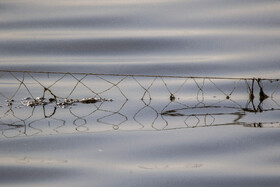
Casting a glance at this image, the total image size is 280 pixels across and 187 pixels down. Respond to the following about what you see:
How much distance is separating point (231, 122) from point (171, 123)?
401 millimetres

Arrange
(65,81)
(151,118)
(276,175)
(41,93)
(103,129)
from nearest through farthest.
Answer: (276,175)
(103,129)
(151,118)
(41,93)
(65,81)

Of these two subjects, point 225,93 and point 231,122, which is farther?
point 225,93

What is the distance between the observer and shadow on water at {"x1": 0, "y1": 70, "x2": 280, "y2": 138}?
4188mm

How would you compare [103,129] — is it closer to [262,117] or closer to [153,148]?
[153,148]

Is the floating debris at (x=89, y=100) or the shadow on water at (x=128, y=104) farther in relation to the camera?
the floating debris at (x=89, y=100)

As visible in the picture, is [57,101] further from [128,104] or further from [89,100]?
[128,104]

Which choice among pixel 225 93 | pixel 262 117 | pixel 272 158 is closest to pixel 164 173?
pixel 272 158

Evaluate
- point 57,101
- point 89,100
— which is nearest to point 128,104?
point 89,100

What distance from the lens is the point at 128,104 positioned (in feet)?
15.6

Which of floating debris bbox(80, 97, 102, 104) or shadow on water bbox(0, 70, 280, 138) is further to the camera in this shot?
floating debris bbox(80, 97, 102, 104)

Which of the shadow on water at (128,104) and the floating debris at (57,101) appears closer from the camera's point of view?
the shadow on water at (128,104)

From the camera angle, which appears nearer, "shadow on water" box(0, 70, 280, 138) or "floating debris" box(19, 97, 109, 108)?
"shadow on water" box(0, 70, 280, 138)

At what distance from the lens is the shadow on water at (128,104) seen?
165 inches

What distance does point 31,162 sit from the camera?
3436mm
